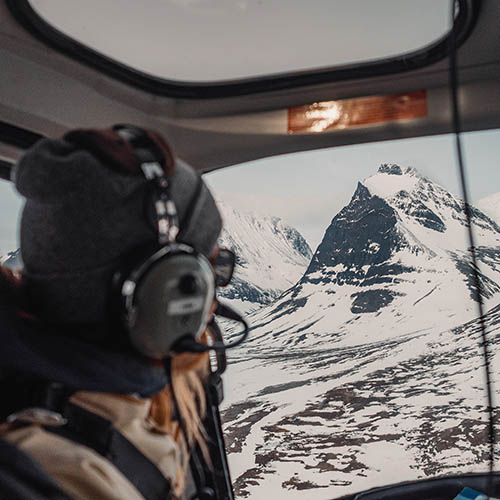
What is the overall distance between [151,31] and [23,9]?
40 centimetres

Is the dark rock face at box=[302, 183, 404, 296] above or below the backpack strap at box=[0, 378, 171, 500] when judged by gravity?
above

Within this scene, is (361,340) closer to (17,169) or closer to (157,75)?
(157,75)

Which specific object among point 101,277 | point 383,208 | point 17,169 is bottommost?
point 101,277

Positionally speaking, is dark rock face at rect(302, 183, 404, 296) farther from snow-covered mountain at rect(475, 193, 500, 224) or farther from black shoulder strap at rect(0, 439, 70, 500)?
black shoulder strap at rect(0, 439, 70, 500)

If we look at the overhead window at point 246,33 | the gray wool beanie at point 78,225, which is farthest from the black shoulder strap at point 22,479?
the overhead window at point 246,33

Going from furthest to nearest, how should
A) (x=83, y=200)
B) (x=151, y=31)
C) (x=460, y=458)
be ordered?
(x=460, y=458), (x=151, y=31), (x=83, y=200)

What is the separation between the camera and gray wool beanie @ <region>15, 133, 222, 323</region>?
0.64m

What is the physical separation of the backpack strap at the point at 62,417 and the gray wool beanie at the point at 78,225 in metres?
0.10

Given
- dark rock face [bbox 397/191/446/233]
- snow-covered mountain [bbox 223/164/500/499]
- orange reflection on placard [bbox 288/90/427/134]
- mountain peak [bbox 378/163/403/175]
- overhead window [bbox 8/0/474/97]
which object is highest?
overhead window [bbox 8/0/474/97]

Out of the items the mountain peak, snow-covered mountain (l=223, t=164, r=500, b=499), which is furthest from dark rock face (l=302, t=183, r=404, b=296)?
the mountain peak

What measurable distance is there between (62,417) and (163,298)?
21cm

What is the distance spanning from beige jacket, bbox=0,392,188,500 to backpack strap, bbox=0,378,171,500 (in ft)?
0.03

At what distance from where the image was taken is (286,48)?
1811mm

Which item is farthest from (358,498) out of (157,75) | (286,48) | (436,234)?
(157,75)
